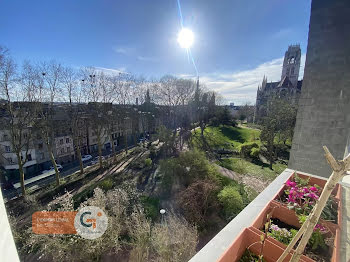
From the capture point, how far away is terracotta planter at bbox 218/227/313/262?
106cm

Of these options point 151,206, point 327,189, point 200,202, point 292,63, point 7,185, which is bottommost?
point 7,185

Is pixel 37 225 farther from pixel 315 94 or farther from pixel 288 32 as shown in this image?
pixel 288 32

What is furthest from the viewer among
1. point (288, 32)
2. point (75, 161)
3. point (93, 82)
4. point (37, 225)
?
point (75, 161)

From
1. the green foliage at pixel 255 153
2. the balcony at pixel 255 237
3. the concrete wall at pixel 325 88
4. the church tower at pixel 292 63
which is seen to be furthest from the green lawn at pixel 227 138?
the church tower at pixel 292 63

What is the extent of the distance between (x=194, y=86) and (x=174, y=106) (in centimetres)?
378

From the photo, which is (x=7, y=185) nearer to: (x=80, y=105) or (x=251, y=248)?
(x=80, y=105)

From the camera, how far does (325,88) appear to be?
2.49 metres

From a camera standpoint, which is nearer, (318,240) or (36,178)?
(318,240)

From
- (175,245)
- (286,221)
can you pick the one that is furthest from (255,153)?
(286,221)

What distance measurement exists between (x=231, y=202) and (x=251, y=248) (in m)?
4.91

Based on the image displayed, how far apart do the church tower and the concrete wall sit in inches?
1239

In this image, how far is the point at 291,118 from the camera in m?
9.98

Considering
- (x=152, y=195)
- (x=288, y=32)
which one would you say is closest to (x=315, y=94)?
(x=288, y=32)

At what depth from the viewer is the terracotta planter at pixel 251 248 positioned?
106 centimetres
